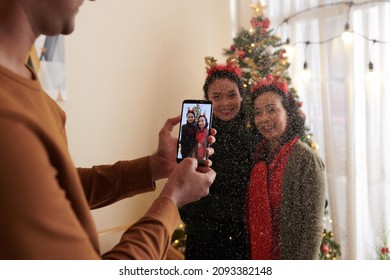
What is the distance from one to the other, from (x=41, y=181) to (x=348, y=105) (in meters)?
0.48

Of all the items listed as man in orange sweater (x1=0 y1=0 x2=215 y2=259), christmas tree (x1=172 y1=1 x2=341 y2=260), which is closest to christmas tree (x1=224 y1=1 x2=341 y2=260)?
christmas tree (x1=172 y1=1 x2=341 y2=260)

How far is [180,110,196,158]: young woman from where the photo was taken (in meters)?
0.51

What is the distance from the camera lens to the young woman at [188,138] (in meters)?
0.51

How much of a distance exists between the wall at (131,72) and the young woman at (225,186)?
0.03 m

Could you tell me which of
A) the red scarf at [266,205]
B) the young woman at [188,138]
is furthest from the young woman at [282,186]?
the young woman at [188,138]

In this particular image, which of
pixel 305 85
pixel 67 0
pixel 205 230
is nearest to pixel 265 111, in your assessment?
pixel 305 85

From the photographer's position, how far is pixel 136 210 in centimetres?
54

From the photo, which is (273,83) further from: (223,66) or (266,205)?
(266,205)

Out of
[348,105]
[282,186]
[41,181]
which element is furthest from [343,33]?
[41,181]

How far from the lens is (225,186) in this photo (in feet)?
1.93

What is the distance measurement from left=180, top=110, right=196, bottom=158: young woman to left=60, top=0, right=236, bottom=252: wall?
36 millimetres

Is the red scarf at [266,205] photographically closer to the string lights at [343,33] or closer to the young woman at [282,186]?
the young woman at [282,186]

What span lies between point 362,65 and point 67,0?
0.45 metres

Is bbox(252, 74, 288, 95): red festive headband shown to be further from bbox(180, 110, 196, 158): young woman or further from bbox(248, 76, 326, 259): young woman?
bbox(180, 110, 196, 158): young woman
